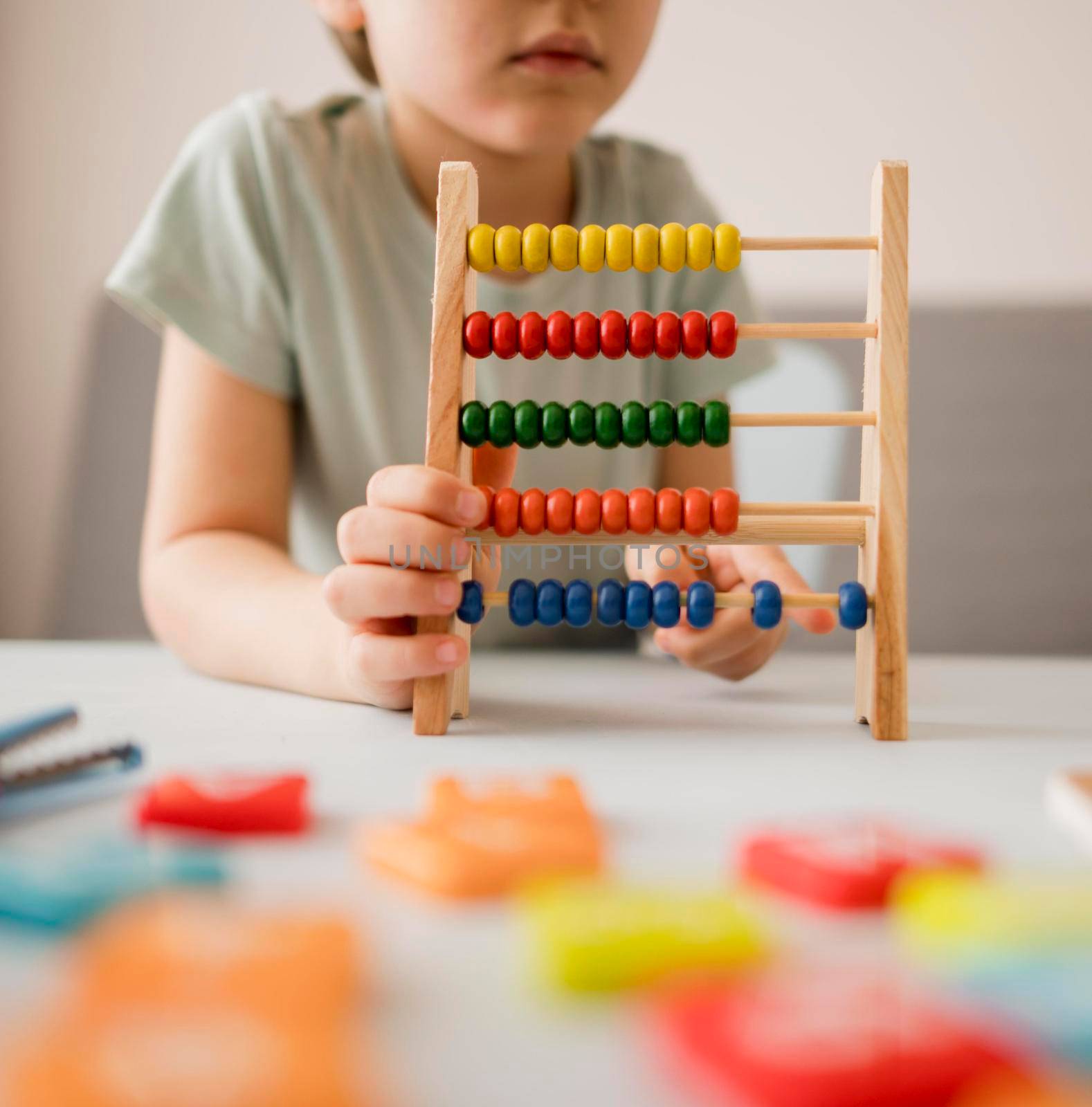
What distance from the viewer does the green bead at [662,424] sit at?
2.23 feet

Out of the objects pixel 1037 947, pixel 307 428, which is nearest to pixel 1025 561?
pixel 307 428

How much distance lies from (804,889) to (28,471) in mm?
2133

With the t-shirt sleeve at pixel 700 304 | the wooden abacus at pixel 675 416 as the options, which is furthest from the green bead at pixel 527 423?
the t-shirt sleeve at pixel 700 304

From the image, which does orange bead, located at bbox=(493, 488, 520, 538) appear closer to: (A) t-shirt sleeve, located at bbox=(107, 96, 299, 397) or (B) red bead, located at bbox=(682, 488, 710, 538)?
(B) red bead, located at bbox=(682, 488, 710, 538)

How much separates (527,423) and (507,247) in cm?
10

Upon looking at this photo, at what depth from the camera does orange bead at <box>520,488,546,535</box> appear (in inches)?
25.6

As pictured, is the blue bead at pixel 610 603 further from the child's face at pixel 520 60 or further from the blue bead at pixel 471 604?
the child's face at pixel 520 60

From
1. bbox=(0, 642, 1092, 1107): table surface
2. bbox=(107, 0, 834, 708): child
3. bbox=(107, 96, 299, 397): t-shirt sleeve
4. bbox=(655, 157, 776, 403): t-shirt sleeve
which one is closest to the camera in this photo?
bbox=(0, 642, 1092, 1107): table surface

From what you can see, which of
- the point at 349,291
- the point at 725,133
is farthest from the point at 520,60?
the point at 725,133

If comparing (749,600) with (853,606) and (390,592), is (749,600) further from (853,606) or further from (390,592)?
(390,592)

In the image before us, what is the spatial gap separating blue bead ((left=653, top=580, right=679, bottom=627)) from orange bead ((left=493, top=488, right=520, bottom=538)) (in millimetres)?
90

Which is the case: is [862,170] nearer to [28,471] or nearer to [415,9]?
[415,9]

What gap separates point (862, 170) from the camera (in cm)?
220

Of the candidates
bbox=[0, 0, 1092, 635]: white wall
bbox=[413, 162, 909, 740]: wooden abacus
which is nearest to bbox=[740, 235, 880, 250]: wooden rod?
bbox=[413, 162, 909, 740]: wooden abacus
